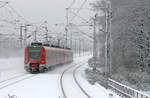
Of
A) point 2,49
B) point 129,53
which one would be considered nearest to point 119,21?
point 129,53

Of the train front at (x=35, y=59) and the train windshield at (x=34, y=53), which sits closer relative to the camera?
the train front at (x=35, y=59)

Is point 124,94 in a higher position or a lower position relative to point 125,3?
lower

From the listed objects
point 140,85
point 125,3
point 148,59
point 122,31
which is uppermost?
point 125,3

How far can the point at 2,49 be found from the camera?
53.2 meters

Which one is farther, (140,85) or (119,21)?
(119,21)

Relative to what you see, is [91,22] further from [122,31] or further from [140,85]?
[140,85]

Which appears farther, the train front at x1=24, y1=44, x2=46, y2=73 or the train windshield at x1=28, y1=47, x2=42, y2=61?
the train windshield at x1=28, y1=47, x2=42, y2=61

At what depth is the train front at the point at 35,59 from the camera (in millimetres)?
26516

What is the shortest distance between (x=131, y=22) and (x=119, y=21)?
159cm

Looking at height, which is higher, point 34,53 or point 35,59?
point 34,53

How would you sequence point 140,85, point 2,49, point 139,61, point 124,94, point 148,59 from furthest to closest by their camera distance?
point 2,49 → point 139,61 → point 148,59 → point 140,85 → point 124,94

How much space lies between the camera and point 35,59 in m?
26.7

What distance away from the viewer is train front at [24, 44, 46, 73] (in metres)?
26.5

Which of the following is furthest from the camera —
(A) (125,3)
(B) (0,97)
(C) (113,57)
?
(C) (113,57)
